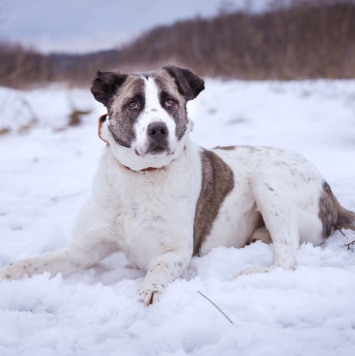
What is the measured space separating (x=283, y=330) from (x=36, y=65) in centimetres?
1822

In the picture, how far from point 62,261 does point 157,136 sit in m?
1.07

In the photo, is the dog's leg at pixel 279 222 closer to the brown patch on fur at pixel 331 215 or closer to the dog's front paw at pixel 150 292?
the brown patch on fur at pixel 331 215

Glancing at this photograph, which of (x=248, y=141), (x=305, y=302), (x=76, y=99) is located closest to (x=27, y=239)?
(x=305, y=302)

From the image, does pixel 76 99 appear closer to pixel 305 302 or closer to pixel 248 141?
pixel 248 141

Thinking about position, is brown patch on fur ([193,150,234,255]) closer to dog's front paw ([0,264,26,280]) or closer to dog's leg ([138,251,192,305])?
dog's leg ([138,251,192,305])

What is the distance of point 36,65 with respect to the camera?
18.5 metres

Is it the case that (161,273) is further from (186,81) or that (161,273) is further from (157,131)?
(186,81)

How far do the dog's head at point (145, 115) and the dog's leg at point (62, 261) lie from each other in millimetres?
649

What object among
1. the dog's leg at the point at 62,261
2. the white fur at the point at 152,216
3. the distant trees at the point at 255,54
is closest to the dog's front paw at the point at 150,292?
the white fur at the point at 152,216

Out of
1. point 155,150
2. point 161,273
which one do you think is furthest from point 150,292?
point 155,150

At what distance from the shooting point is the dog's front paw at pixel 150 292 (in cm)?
252

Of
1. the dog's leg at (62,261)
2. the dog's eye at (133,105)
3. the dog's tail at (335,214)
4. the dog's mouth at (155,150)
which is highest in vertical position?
the dog's eye at (133,105)

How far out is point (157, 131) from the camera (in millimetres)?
2877

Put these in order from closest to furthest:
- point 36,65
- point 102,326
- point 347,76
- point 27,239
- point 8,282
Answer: point 102,326, point 8,282, point 27,239, point 347,76, point 36,65
